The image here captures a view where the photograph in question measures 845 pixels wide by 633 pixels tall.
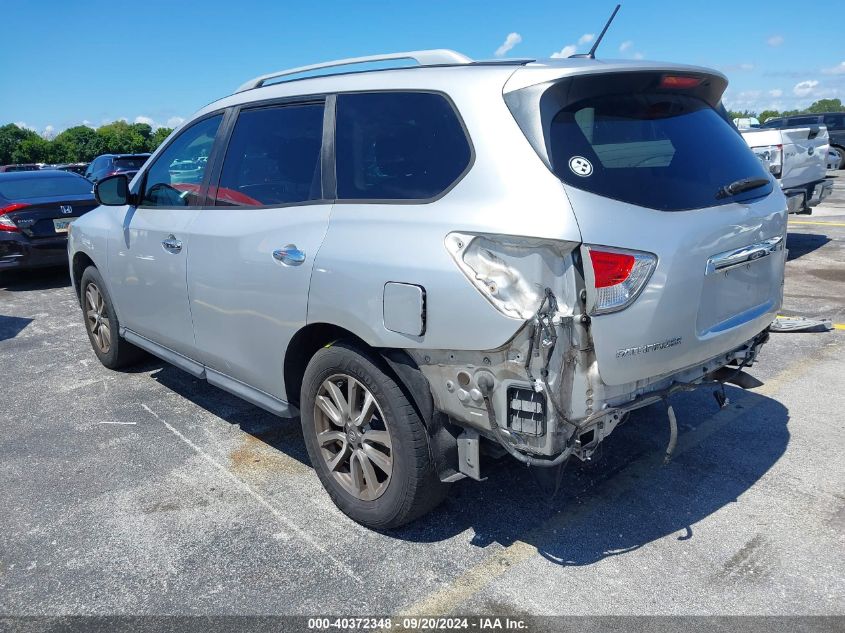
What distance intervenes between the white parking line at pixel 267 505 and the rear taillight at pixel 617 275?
5.01 feet

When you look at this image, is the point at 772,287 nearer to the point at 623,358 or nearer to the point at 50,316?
the point at 623,358

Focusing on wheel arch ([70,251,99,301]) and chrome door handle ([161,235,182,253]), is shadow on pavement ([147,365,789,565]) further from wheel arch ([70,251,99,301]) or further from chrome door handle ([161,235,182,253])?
wheel arch ([70,251,99,301])

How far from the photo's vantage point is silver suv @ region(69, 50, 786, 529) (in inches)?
97.7

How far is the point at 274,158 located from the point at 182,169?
1015 millimetres

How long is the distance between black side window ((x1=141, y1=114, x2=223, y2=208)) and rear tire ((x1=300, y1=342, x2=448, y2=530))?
5.04 feet

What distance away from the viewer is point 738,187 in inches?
118

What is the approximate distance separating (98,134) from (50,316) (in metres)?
70.6

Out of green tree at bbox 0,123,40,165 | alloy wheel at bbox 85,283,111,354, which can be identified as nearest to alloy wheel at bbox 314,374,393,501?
alloy wheel at bbox 85,283,111,354

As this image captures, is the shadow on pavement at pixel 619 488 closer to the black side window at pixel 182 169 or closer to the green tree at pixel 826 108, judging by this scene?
the black side window at pixel 182 169

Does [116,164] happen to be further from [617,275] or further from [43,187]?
[617,275]

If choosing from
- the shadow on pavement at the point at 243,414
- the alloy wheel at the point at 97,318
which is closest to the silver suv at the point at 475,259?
the shadow on pavement at the point at 243,414

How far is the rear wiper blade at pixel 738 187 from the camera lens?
9.65 feet

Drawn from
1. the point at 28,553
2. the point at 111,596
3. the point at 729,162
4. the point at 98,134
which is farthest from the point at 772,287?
the point at 98,134

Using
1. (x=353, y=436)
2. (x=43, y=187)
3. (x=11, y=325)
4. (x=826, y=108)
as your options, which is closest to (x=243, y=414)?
(x=353, y=436)
